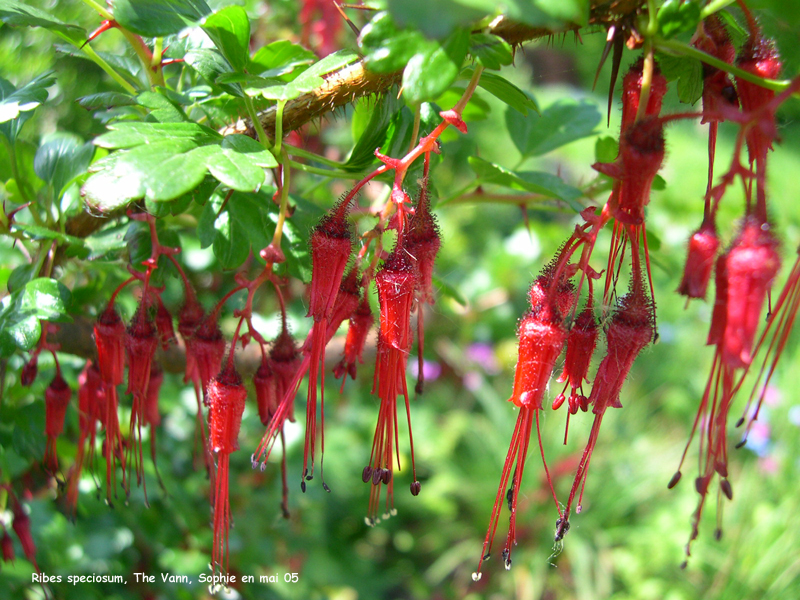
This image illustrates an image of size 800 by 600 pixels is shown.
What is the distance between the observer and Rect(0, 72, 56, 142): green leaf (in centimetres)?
54

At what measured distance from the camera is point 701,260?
1.29 ft

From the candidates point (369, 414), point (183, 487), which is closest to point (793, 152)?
point (369, 414)

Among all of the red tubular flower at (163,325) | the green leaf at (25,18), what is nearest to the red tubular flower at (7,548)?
the red tubular flower at (163,325)

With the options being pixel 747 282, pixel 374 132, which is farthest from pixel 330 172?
pixel 747 282

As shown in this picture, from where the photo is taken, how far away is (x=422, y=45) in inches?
15.1

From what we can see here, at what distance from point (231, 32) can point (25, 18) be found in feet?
0.66

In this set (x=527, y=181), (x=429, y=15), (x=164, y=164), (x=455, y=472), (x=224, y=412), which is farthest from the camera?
(x=455, y=472)

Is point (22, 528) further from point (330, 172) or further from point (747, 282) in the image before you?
point (747, 282)

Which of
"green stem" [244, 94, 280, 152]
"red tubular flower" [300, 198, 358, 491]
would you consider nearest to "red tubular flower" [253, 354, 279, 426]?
"red tubular flower" [300, 198, 358, 491]

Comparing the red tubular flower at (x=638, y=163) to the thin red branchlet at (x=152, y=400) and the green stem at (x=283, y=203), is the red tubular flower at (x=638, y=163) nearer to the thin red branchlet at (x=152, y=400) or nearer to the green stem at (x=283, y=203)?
the green stem at (x=283, y=203)

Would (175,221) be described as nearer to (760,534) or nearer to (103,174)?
(103,174)

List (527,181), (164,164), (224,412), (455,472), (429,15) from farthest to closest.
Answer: (455,472) → (527,181) → (224,412) → (164,164) → (429,15)

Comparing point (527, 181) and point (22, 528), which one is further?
point (22, 528)

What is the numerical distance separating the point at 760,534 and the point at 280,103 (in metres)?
2.43
